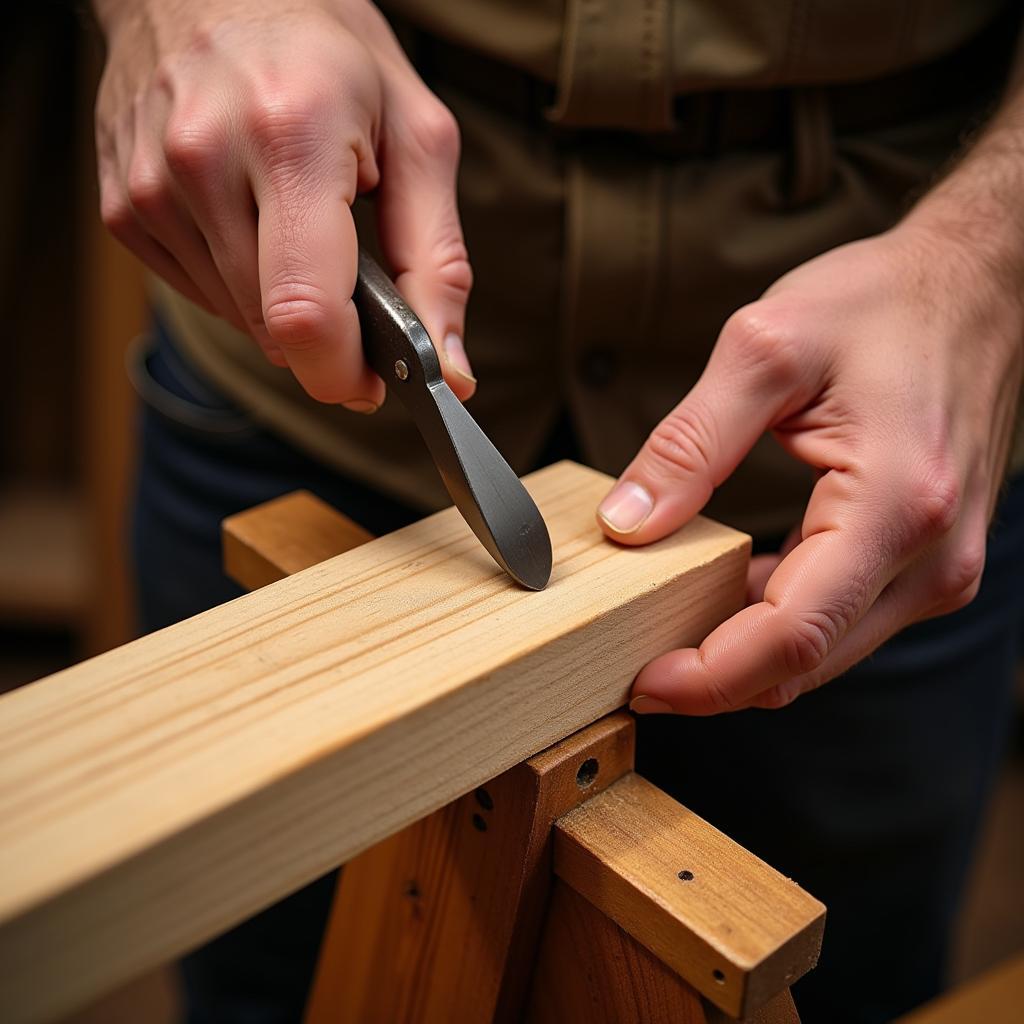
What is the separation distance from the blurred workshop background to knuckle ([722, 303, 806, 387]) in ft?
5.44

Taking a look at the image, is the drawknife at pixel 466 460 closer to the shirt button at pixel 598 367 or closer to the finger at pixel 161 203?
the finger at pixel 161 203

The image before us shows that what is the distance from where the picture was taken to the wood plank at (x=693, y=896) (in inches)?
21.8

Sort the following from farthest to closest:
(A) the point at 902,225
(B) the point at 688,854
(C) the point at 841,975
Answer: (C) the point at 841,975, (A) the point at 902,225, (B) the point at 688,854

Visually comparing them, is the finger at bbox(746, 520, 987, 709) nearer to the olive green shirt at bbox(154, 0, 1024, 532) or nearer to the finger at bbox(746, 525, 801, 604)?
the finger at bbox(746, 525, 801, 604)

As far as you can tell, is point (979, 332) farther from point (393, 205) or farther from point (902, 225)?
point (393, 205)

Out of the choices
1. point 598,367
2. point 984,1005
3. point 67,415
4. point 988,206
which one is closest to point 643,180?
point 598,367

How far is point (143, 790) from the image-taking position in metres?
0.48

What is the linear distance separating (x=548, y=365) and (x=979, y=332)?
1.23 feet

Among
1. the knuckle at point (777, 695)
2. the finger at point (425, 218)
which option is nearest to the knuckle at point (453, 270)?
the finger at point (425, 218)

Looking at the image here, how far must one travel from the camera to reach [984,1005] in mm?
958

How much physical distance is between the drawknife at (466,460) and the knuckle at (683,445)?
0.10 metres

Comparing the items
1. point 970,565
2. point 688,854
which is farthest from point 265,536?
point 970,565

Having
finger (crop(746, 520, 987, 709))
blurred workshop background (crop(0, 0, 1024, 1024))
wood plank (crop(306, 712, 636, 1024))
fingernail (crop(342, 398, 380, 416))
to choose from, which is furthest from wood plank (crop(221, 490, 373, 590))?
blurred workshop background (crop(0, 0, 1024, 1024))

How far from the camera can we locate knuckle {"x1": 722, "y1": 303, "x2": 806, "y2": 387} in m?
0.70
